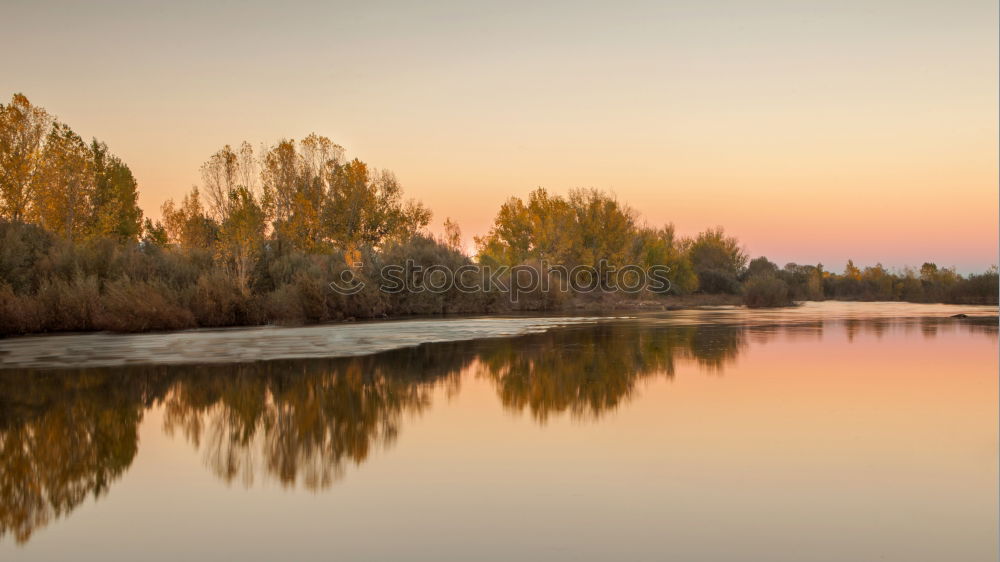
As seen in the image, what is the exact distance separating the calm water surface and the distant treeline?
9703 millimetres

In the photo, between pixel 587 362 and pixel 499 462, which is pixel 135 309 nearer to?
pixel 587 362

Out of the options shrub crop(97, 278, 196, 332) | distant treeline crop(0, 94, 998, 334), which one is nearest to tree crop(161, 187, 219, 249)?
distant treeline crop(0, 94, 998, 334)

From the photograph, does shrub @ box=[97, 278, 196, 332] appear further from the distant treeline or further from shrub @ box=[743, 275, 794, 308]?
shrub @ box=[743, 275, 794, 308]

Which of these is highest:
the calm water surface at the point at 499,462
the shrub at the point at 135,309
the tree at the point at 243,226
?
the tree at the point at 243,226

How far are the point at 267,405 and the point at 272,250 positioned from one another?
2294 cm

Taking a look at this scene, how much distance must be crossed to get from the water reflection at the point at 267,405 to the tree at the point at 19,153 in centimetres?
2745

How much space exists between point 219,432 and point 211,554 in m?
3.20

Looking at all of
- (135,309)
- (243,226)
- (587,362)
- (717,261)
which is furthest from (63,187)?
(717,261)

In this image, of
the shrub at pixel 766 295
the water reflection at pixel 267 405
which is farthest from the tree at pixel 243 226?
the shrub at pixel 766 295

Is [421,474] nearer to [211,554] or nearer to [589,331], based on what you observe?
[211,554]

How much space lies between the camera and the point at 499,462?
5.52 m

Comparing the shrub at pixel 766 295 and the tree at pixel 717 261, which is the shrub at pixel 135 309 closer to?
the shrub at pixel 766 295

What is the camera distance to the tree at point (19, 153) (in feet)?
→ 107

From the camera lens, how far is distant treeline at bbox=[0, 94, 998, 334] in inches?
806
